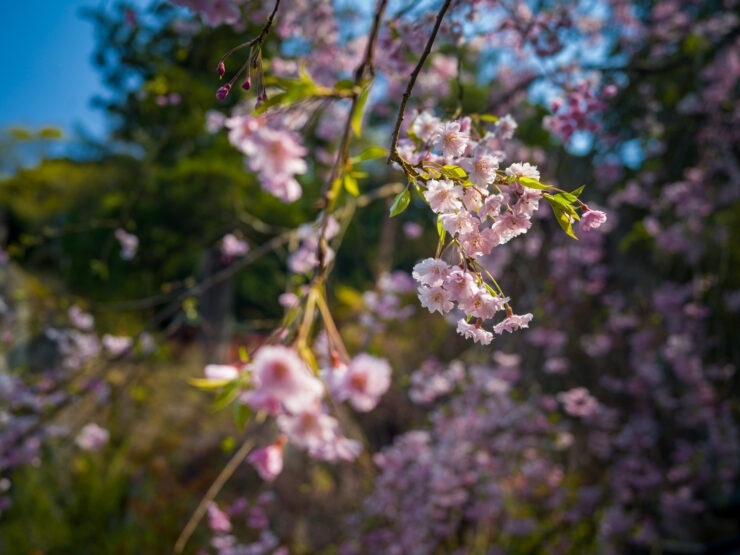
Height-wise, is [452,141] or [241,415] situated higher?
[452,141]

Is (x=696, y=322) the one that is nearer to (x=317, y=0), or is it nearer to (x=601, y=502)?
(x=601, y=502)

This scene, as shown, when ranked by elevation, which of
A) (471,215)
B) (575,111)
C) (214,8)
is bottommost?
(471,215)

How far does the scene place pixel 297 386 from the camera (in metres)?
0.49

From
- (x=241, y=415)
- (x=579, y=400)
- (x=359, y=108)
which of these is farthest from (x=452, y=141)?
(x=579, y=400)

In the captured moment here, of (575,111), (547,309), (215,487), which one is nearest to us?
(215,487)

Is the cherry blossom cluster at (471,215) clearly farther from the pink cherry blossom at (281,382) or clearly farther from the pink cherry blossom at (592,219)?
the pink cherry blossom at (281,382)

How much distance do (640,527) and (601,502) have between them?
0.77m

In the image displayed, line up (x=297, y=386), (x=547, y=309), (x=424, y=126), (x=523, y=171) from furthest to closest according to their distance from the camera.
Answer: (x=547, y=309)
(x=424, y=126)
(x=523, y=171)
(x=297, y=386)

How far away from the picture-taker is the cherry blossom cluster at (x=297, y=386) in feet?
1.59

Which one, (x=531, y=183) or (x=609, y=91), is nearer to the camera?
(x=531, y=183)

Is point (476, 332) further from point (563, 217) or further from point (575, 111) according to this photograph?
point (575, 111)

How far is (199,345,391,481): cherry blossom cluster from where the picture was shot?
483mm

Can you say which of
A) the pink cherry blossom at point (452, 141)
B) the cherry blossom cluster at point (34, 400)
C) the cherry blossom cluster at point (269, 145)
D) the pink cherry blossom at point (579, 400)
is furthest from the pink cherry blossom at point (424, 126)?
the pink cherry blossom at point (579, 400)

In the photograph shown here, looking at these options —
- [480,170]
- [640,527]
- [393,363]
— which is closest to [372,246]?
[393,363]
